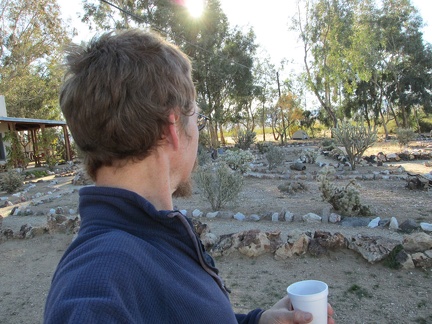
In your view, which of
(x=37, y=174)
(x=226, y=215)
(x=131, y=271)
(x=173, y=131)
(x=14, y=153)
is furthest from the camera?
(x=14, y=153)

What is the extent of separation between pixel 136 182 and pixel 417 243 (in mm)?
3661

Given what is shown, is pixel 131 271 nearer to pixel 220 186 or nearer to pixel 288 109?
pixel 220 186

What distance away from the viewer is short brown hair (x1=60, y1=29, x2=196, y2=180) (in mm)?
819

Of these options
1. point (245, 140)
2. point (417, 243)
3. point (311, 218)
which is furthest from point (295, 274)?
point (245, 140)

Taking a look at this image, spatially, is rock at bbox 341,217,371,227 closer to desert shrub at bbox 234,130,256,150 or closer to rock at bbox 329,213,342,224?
rock at bbox 329,213,342,224

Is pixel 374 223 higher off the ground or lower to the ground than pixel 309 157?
lower

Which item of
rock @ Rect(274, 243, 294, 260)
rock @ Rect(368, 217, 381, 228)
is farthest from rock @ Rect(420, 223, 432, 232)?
rock @ Rect(274, 243, 294, 260)

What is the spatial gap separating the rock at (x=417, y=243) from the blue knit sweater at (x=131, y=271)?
135 inches

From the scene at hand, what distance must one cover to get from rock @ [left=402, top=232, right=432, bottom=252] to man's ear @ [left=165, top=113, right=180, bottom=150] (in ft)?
11.7

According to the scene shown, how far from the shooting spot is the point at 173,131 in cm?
92

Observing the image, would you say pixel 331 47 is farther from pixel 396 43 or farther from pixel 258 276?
pixel 258 276

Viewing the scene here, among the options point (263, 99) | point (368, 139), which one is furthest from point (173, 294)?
point (263, 99)

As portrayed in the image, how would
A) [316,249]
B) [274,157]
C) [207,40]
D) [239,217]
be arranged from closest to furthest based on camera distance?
[316,249]
[239,217]
[274,157]
[207,40]

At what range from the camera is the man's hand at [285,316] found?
41.6 inches
